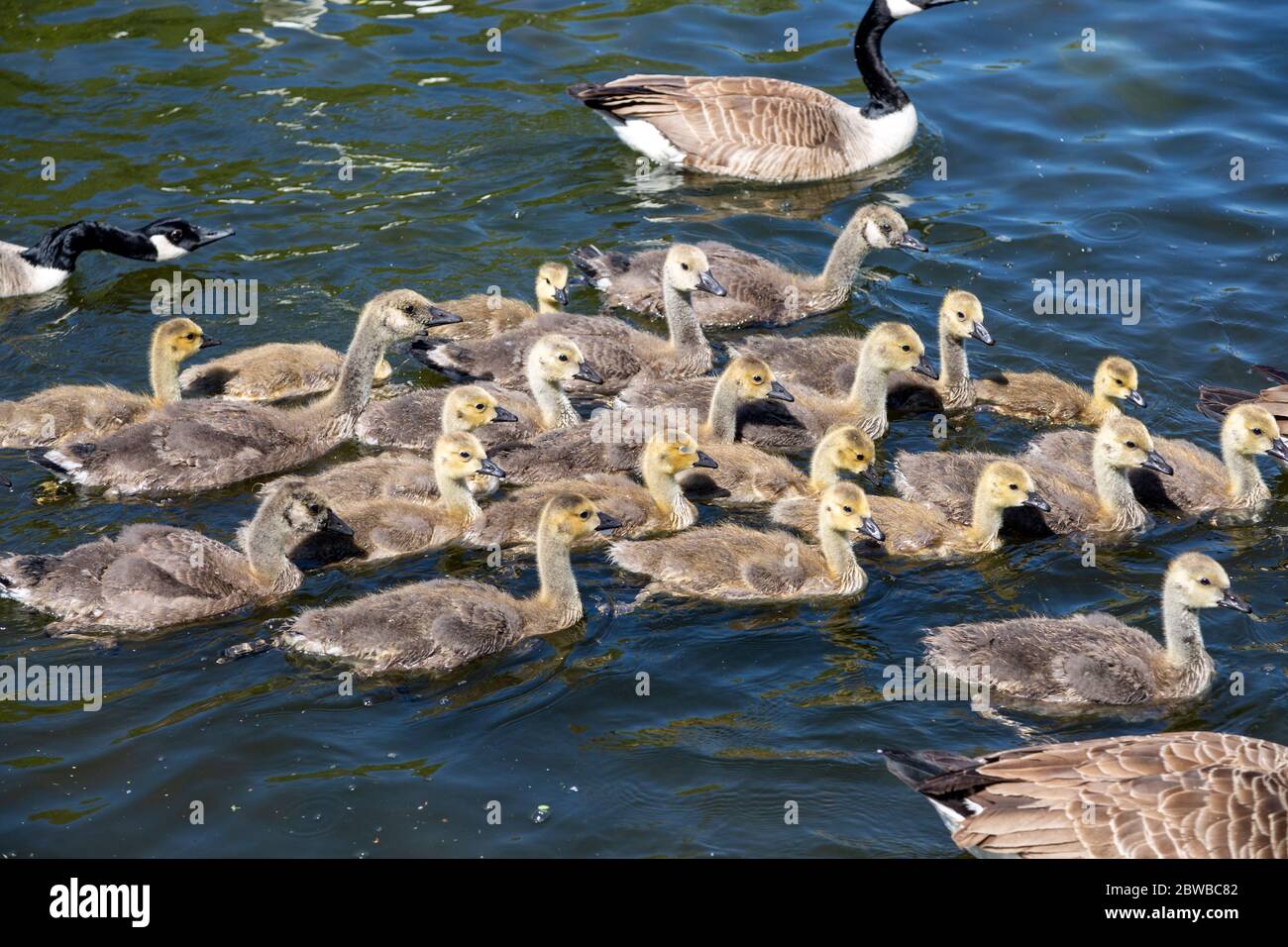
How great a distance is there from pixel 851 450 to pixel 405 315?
3653 millimetres

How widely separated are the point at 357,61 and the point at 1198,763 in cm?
1364

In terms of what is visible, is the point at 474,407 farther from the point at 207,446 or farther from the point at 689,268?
the point at 689,268

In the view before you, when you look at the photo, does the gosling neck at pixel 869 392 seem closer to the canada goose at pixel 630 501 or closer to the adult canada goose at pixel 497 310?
the canada goose at pixel 630 501

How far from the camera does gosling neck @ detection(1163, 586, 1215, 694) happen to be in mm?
9219

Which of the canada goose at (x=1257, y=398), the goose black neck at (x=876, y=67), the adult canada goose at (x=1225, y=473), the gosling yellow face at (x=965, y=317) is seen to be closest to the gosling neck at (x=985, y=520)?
the adult canada goose at (x=1225, y=473)

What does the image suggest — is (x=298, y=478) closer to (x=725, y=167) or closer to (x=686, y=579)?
(x=686, y=579)

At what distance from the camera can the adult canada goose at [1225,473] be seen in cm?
1116

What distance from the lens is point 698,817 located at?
8344 mm

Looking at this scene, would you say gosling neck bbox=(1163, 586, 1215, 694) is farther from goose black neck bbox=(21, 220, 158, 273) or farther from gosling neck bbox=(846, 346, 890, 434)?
goose black neck bbox=(21, 220, 158, 273)

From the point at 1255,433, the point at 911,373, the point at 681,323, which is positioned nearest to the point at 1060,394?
the point at 911,373

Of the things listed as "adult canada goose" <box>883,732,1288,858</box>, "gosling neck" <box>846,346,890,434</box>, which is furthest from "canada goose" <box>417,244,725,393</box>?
"adult canada goose" <box>883,732,1288,858</box>

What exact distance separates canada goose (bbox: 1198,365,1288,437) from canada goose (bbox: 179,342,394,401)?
6.48m

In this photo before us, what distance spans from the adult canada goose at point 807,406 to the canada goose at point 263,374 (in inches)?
91.3

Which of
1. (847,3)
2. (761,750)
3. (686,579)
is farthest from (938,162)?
(761,750)
